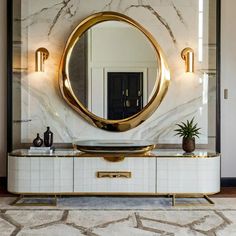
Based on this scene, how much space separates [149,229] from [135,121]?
138 centimetres

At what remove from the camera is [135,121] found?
385cm

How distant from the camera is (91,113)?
3838mm

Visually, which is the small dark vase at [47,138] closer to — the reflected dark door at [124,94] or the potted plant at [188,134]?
the reflected dark door at [124,94]

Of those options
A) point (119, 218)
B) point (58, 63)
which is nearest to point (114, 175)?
point (119, 218)

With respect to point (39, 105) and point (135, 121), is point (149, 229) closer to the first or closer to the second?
point (135, 121)

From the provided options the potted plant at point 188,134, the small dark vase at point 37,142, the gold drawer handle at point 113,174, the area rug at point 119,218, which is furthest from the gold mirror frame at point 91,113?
the area rug at point 119,218

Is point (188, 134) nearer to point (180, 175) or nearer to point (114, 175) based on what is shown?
point (180, 175)

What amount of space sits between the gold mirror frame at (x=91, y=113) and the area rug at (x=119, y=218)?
81cm

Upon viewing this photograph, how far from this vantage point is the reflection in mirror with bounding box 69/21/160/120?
383cm

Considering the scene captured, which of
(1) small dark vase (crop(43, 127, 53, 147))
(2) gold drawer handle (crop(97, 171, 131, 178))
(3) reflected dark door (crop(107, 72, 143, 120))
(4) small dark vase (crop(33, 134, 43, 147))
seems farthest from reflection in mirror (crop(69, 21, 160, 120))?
(2) gold drawer handle (crop(97, 171, 131, 178))

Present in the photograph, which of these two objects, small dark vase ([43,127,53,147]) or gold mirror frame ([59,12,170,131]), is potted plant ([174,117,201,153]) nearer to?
gold mirror frame ([59,12,170,131])

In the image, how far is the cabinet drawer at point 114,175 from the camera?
11.0 ft

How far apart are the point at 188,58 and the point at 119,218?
1.83 m

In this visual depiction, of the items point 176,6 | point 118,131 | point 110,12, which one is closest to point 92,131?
point 118,131
